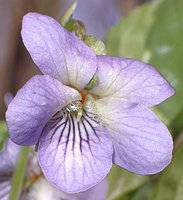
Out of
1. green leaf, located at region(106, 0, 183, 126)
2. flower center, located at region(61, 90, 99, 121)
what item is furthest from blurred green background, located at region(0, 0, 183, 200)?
flower center, located at region(61, 90, 99, 121)

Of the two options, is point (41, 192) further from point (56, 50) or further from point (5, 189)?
point (56, 50)

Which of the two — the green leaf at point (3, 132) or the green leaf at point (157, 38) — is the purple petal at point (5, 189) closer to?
the green leaf at point (3, 132)

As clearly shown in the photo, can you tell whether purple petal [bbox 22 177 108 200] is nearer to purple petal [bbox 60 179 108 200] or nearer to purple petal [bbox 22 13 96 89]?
purple petal [bbox 60 179 108 200]

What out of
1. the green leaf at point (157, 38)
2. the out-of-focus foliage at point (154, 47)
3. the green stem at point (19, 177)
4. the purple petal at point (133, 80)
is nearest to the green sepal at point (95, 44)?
the purple petal at point (133, 80)

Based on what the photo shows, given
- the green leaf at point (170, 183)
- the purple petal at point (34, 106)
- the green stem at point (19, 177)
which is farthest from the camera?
the green leaf at point (170, 183)

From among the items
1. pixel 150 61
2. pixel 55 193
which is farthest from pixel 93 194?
pixel 150 61

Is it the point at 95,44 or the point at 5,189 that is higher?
the point at 95,44
